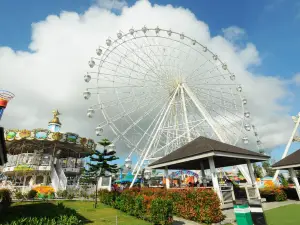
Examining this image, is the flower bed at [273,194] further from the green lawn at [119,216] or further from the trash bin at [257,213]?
the trash bin at [257,213]

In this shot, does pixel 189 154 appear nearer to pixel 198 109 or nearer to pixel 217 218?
pixel 217 218

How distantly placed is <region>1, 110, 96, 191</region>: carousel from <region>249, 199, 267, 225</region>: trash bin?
28599 mm

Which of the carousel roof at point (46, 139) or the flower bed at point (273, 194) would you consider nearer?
the flower bed at point (273, 194)

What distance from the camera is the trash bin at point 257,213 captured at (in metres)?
5.57

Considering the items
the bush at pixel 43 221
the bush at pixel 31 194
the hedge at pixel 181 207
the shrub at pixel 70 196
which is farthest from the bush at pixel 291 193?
the bush at pixel 31 194

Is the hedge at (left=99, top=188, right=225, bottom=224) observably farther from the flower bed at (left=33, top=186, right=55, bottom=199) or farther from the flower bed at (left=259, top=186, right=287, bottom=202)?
the flower bed at (left=33, top=186, right=55, bottom=199)

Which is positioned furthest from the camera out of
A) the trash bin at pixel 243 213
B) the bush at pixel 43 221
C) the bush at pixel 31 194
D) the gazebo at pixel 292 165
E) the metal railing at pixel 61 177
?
the metal railing at pixel 61 177

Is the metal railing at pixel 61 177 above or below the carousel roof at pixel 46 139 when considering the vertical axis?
below

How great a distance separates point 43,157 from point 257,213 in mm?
34124

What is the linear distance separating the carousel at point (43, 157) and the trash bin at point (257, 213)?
28.6m

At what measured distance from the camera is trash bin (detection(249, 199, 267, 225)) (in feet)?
18.3

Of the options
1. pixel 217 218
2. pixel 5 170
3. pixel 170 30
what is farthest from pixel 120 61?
pixel 5 170

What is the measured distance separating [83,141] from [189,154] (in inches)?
→ 1071

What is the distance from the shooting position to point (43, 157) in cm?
3312
